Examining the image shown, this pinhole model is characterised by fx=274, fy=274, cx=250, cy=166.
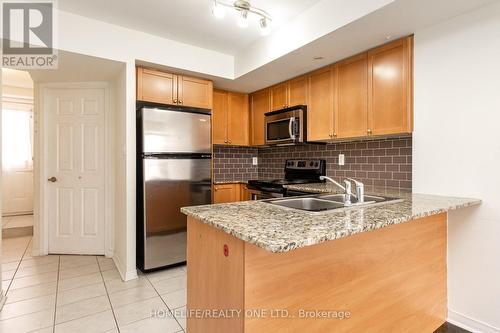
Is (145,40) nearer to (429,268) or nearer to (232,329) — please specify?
(232,329)

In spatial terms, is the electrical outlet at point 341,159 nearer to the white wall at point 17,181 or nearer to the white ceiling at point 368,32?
the white ceiling at point 368,32

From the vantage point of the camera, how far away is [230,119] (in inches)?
157

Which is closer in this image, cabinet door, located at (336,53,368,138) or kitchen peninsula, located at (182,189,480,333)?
kitchen peninsula, located at (182,189,480,333)

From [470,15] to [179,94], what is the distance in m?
2.70

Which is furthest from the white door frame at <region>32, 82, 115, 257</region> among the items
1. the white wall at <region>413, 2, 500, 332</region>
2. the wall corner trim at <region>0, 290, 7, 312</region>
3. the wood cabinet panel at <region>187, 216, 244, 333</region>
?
the white wall at <region>413, 2, 500, 332</region>

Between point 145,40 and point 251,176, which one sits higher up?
point 145,40

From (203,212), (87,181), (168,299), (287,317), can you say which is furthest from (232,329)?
(87,181)

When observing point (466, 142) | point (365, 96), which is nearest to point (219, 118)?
point (365, 96)

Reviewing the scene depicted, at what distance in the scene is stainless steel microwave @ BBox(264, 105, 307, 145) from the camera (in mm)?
3174

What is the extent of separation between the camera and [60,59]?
2658 millimetres

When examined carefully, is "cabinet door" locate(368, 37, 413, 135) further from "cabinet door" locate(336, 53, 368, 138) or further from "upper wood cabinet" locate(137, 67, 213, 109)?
"upper wood cabinet" locate(137, 67, 213, 109)

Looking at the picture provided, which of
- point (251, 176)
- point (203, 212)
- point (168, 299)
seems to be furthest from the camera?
point (251, 176)

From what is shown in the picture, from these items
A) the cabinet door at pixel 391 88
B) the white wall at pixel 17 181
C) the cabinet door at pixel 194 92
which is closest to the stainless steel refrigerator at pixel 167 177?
the cabinet door at pixel 194 92

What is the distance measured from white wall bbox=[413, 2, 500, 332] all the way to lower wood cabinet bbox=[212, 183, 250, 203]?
7.62ft
